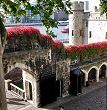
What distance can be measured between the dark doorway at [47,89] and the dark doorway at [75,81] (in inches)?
90.3

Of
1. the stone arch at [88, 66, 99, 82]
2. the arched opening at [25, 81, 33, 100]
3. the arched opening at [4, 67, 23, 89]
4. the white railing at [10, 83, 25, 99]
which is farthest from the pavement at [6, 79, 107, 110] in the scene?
the arched opening at [4, 67, 23, 89]

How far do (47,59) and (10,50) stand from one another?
11.5ft

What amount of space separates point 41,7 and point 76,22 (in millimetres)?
25394

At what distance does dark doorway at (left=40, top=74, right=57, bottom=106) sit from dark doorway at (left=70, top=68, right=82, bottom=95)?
7.53 feet

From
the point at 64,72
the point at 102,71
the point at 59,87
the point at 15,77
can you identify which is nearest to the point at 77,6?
the point at 102,71

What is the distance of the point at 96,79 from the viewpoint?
25375mm

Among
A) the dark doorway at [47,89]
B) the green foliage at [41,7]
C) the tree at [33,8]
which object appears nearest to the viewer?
the tree at [33,8]

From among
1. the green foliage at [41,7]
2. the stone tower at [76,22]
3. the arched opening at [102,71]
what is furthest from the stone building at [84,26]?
the green foliage at [41,7]

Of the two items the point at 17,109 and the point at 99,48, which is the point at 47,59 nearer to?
the point at 17,109

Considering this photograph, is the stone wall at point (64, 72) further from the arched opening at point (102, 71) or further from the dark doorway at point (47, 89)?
the arched opening at point (102, 71)

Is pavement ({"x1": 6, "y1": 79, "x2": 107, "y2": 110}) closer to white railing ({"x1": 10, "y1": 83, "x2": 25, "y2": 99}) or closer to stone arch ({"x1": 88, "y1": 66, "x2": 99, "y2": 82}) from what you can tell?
white railing ({"x1": 10, "y1": 83, "x2": 25, "y2": 99})

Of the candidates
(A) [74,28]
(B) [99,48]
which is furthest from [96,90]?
(A) [74,28]

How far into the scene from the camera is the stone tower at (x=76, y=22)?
33250mm

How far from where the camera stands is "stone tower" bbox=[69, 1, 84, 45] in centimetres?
3325
